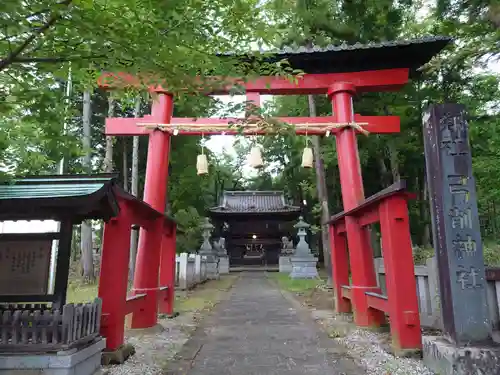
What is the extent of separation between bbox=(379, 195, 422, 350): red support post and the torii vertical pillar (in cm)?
422

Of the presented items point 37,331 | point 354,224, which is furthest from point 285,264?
point 37,331

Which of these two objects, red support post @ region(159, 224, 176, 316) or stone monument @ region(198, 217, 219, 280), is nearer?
red support post @ region(159, 224, 176, 316)

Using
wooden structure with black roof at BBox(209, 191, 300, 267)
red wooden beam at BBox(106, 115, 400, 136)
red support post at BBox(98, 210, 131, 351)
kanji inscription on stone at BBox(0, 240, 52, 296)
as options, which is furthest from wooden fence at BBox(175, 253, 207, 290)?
wooden structure with black roof at BBox(209, 191, 300, 267)

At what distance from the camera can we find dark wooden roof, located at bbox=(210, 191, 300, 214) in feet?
97.2

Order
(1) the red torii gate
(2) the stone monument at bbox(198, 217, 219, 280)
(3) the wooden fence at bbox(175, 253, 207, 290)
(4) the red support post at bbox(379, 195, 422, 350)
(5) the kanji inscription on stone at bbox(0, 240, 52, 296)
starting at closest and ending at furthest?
(5) the kanji inscription on stone at bbox(0, 240, 52, 296)
(4) the red support post at bbox(379, 195, 422, 350)
(1) the red torii gate
(3) the wooden fence at bbox(175, 253, 207, 290)
(2) the stone monument at bbox(198, 217, 219, 280)

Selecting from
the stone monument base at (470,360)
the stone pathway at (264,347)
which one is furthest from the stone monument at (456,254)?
the stone pathway at (264,347)

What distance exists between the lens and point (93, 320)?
4.27 meters

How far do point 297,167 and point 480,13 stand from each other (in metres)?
20.9

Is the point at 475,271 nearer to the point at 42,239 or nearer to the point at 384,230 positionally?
the point at 384,230

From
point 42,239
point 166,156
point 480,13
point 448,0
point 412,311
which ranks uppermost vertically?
point 448,0

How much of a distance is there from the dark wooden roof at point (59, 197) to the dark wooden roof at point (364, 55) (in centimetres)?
518

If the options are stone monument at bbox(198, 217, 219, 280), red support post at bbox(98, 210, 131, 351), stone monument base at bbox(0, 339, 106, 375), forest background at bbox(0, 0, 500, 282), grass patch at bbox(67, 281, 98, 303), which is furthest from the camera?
stone monument at bbox(198, 217, 219, 280)

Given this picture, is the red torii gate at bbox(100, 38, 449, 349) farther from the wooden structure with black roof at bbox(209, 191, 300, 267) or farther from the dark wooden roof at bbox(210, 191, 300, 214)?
the wooden structure with black roof at bbox(209, 191, 300, 267)

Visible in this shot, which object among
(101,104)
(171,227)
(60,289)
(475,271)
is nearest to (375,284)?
(475,271)
